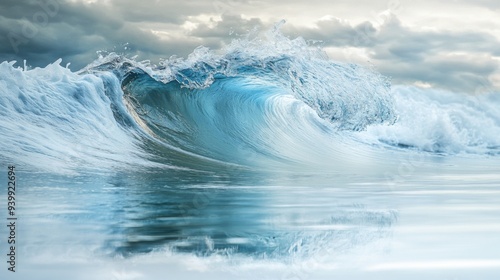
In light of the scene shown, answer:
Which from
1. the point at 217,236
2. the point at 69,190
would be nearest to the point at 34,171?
the point at 69,190

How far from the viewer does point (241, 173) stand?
8406 mm

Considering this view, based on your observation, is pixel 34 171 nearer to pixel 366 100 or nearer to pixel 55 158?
pixel 55 158

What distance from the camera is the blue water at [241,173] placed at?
3686 mm

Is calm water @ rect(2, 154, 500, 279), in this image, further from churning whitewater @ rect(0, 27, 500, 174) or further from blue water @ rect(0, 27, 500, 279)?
churning whitewater @ rect(0, 27, 500, 174)

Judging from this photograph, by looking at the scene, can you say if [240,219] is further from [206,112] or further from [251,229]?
[206,112]

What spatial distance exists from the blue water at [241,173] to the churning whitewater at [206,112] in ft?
0.10

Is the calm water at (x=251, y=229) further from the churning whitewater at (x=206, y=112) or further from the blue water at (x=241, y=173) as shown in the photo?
the churning whitewater at (x=206, y=112)

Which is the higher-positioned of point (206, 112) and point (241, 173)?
point (206, 112)

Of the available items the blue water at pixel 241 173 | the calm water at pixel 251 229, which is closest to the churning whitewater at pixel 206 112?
the blue water at pixel 241 173

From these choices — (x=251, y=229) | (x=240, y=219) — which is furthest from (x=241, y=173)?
(x=251, y=229)

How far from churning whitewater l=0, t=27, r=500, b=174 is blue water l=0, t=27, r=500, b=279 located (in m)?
0.03

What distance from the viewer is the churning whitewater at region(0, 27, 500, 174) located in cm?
890

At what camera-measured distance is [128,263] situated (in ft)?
11.6

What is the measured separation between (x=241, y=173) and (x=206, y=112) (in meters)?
3.59
